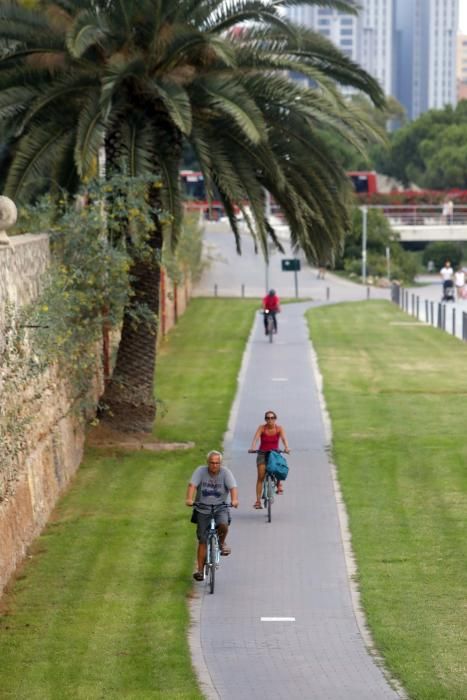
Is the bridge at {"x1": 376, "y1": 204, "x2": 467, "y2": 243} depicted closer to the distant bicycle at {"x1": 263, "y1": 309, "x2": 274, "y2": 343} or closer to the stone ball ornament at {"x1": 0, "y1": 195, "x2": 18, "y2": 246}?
the distant bicycle at {"x1": 263, "y1": 309, "x2": 274, "y2": 343}

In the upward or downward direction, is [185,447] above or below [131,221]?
below

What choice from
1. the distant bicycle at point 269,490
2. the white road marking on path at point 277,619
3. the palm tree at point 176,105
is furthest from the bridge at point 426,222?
the white road marking on path at point 277,619

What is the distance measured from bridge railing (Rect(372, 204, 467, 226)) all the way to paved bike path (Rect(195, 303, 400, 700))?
69.5 m

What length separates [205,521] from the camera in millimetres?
16109

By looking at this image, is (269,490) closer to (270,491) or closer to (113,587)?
(270,491)

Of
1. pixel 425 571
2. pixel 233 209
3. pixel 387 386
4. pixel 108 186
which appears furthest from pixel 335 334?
pixel 425 571

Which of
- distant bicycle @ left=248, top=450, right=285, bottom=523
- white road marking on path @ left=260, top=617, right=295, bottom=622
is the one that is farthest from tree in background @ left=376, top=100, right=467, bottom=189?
white road marking on path @ left=260, top=617, right=295, bottom=622

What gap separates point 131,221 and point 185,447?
4.04 meters

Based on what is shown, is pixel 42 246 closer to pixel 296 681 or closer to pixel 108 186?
pixel 108 186

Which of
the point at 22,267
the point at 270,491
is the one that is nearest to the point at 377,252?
the point at 270,491

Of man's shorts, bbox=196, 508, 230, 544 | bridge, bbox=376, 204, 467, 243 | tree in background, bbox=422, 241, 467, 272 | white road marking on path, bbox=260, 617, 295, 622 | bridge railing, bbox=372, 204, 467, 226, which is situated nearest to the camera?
white road marking on path, bbox=260, 617, 295, 622

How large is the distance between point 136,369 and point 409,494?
5945 mm

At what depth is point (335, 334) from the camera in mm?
45875

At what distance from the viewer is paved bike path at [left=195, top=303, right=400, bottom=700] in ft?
41.5
